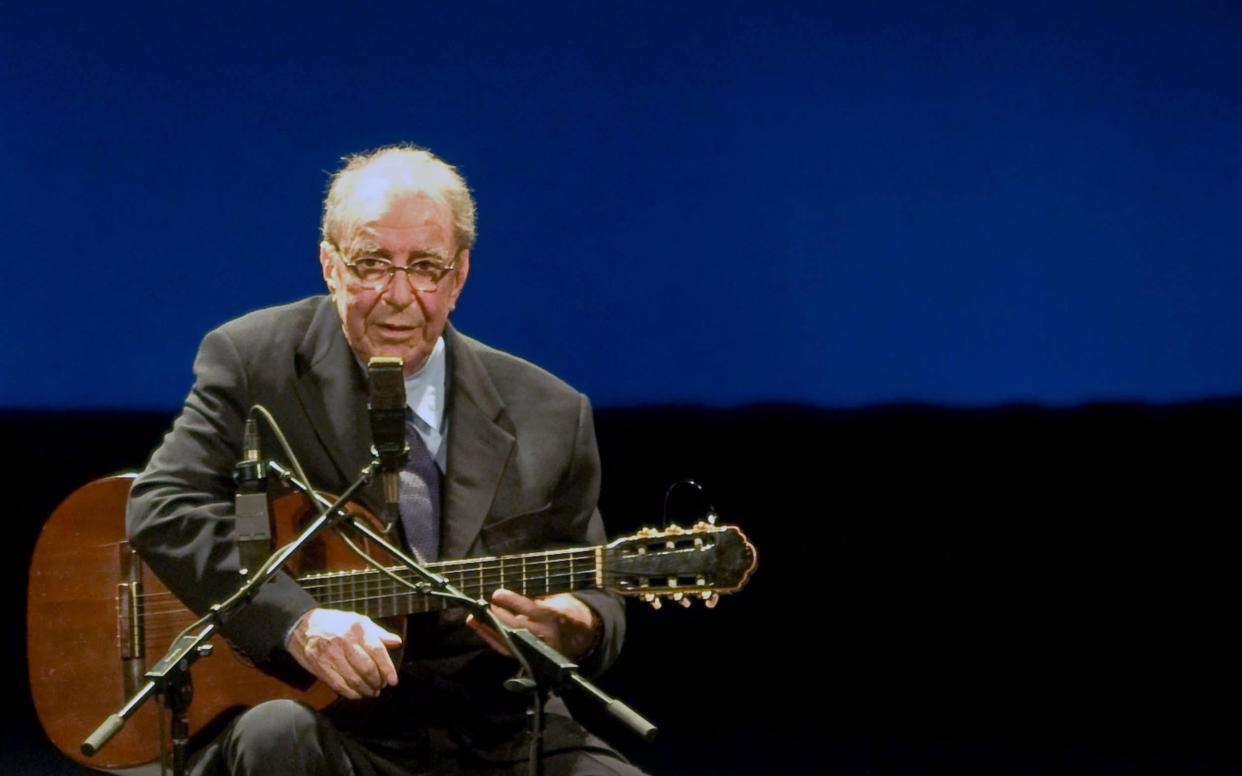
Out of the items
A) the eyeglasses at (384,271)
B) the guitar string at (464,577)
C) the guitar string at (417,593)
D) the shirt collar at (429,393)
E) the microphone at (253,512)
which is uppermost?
the eyeglasses at (384,271)

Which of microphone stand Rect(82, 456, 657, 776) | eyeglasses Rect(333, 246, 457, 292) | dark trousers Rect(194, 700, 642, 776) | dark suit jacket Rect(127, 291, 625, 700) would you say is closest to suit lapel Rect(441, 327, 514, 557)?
dark suit jacket Rect(127, 291, 625, 700)

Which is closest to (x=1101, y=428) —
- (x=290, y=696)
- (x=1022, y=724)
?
(x=1022, y=724)

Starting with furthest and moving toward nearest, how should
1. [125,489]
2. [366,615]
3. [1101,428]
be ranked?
[1101,428]
[125,489]
[366,615]

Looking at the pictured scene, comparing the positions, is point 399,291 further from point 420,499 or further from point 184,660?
point 184,660

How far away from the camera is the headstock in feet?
9.59

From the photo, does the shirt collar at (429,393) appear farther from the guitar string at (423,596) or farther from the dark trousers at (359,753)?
the dark trousers at (359,753)

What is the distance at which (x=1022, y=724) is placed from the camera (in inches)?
173

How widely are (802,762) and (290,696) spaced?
1.83 metres

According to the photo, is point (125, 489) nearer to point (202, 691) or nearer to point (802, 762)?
point (202, 691)

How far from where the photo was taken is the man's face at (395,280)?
3.00m

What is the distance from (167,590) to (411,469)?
23.2 inches

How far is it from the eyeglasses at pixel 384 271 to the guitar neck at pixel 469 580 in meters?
0.54

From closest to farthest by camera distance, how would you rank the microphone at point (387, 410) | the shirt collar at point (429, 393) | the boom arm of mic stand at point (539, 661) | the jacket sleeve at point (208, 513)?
1. the boom arm of mic stand at point (539, 661)
2. the microphone at point (387, 410)
3. the jacket sleeve at point (208, 513)
4. the shirt collar at point (429, 393)

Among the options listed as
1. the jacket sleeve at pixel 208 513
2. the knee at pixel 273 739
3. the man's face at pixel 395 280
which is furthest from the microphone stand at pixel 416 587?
the man's face at pixel 395 280
